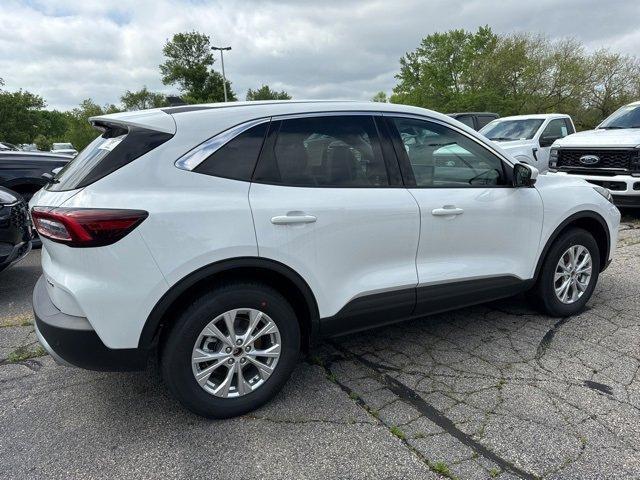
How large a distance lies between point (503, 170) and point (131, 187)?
2558 mm

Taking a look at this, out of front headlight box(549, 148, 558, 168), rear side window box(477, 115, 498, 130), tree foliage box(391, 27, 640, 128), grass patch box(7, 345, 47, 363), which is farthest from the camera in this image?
tree foliage box(391, 27, 640, 128)

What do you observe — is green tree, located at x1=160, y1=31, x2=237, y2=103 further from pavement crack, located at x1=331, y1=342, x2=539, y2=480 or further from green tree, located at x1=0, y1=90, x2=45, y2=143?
pavement crack, located at x1=331, y1=342, x2=539, y2=480

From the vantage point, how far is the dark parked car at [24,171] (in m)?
6.43

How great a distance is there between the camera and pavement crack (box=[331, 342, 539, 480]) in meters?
2.25

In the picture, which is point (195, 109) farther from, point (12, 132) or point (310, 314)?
point (12, 132)

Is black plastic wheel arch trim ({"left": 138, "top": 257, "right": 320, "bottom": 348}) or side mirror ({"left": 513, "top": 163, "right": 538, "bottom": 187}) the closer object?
black plastic wheel arch trim ({"left": 138, "top": 257, "right": 320, "bottom": 348})

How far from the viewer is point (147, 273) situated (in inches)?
89.8

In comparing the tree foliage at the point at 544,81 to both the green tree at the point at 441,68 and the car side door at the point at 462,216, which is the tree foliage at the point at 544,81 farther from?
the car side door at the point at 462,216

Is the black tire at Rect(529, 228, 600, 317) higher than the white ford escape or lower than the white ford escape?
lower

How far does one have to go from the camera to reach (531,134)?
429 inches

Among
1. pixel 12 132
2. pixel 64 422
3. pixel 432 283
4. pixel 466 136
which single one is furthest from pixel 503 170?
pixel 12 132

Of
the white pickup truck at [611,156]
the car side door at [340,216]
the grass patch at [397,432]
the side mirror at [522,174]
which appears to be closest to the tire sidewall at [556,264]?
the side mirror at [522,174]

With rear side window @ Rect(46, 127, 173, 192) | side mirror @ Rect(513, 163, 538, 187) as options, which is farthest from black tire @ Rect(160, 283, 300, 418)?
side mirror @ Rect(513, 163, 538, 187)

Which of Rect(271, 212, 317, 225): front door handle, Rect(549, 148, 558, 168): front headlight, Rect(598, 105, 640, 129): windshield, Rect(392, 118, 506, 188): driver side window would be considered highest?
Rect(598, 105, 640, 129): windshield
